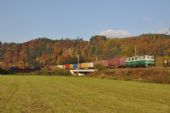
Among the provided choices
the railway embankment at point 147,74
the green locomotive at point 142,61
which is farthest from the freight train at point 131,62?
the railway embankment at point 147,74

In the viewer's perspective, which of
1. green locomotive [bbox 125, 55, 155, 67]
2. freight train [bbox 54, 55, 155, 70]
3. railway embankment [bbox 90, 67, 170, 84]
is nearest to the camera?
railway embankment [bbox 90, 67, 170, 84]

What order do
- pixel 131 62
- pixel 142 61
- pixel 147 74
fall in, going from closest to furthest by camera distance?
pixel 147 74 → pixel 142 61 → pixel 131 62

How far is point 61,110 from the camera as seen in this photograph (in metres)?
18.0

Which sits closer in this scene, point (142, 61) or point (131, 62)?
point (142, 61)

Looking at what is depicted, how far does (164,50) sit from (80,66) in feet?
158

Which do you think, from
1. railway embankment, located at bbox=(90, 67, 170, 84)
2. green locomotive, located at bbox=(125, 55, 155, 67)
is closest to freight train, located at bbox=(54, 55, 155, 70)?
green locomotive, located at bbox=(125, 55, 155, 67)

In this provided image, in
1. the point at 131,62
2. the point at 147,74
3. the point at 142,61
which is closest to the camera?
the point at 147,74

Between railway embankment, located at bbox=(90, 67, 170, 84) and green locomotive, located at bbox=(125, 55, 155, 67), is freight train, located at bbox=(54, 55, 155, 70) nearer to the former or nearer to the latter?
green locomotive, located at bbox=(125, 55, 155, 67)

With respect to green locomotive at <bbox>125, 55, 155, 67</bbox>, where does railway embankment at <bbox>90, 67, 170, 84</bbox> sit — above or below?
below

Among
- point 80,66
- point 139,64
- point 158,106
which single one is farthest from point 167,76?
point 80,66

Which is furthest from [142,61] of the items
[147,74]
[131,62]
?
[147,74]

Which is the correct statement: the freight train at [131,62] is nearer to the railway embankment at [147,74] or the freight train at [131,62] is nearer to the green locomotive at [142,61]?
the green locomotive at [142,61]

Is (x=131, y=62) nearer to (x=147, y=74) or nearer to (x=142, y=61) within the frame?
(x=142, y=61)

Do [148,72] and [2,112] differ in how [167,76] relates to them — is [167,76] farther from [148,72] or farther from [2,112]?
[2,112]
